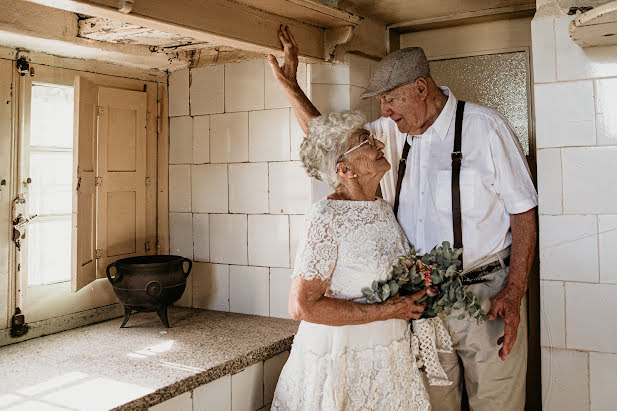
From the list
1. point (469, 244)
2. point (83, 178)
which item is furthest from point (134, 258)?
point (469, 244)

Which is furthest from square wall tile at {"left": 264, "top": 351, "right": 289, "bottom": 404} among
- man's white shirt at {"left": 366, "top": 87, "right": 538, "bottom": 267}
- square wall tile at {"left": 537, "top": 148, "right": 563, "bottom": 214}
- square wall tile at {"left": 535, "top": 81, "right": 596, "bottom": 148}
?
square wall tile at {"left": 535, "top": 81, "right": 596, "bottom": 148}

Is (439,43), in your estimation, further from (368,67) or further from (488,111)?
(488,111)

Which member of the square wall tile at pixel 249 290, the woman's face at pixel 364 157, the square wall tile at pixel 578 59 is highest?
the square wall tile at pixel 578 59

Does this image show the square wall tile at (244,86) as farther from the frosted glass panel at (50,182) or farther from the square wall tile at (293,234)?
the frosted glass panel at (50,182)

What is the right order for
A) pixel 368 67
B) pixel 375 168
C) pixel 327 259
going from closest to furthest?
pixel 327 259 < pixel 375 168 < pixel 368 67

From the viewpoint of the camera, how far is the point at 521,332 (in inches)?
88.4

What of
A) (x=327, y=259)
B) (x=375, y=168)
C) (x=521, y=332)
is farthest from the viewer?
(x=521, y=332)

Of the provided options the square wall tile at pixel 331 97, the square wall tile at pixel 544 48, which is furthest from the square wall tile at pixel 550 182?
the square wall tile at pixel 331 97

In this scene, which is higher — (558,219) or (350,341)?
(558,219)

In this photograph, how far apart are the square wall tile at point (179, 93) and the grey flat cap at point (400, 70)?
145 cm

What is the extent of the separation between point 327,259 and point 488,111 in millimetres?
938

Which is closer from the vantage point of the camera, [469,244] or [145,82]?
[469,244]

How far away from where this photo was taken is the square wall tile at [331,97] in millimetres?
2875

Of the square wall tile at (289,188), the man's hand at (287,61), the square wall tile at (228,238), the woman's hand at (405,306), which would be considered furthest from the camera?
the square wall tile at (228,238)
